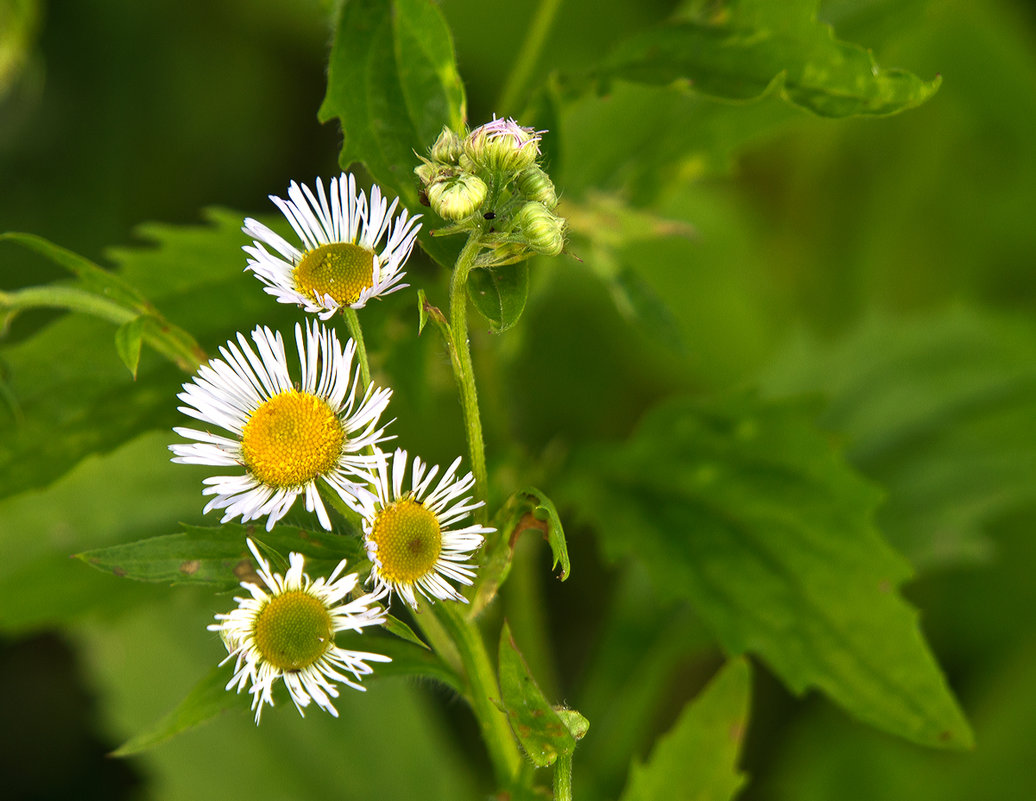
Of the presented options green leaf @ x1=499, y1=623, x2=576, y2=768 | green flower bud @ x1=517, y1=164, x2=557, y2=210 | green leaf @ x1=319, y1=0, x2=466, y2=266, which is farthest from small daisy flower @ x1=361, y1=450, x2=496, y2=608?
green leaf @ x1=319, y1=0, x2=466, y2=266

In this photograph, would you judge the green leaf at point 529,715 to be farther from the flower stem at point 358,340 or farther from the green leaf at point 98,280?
the green leaf at point 98,280

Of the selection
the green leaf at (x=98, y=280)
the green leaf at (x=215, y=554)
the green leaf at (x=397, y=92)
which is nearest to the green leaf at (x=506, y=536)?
the green leaf at (x=215, y=554)

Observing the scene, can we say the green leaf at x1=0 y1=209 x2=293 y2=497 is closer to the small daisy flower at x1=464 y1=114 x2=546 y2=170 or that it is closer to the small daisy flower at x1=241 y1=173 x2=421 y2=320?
the small daisy flower at x1=241 y1=173 x2=421 y2=320

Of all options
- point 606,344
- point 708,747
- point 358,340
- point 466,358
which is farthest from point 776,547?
point 606,344

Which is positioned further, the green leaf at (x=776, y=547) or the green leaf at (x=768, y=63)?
the green leaf at (x=776, y=547)

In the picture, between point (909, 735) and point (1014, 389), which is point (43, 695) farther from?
point (1014, 389)

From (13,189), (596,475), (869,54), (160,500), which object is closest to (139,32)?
(13,189)
